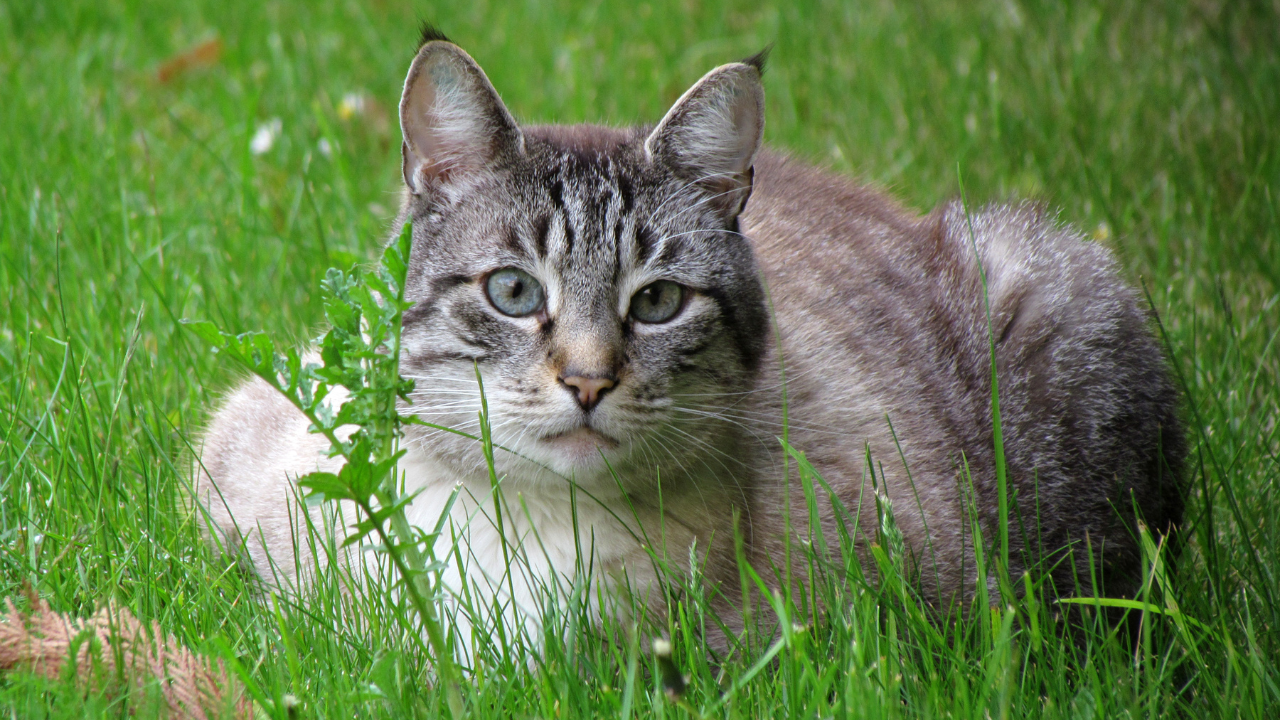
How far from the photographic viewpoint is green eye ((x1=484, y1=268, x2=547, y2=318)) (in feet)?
8.77

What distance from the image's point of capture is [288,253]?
4523mm

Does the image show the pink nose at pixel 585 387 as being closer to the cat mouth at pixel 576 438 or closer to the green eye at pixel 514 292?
the cat mouth at pixel 576 438

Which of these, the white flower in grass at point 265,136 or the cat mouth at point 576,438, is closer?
the cat mouth at point 576,438

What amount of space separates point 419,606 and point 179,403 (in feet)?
6.76

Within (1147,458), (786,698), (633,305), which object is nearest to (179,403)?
(633,305)

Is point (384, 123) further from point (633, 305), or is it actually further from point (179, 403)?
point (633, 305)

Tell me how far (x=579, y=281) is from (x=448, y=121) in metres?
0.52

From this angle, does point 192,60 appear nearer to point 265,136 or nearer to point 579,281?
point 265,136

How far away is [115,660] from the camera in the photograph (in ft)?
7.39

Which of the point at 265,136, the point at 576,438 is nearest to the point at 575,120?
the point at 265,136

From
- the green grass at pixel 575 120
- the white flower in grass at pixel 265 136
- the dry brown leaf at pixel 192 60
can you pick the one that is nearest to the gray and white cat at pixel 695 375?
the green grass at pixel 575 120

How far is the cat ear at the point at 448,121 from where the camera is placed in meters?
2.67

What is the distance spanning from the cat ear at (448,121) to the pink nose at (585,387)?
65 centimetres

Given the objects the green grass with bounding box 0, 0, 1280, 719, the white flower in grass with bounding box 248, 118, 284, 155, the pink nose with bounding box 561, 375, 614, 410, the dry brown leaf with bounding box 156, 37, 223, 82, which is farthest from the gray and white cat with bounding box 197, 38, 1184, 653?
the dry brown leaf with bounding box 156, 37, 223, 82
